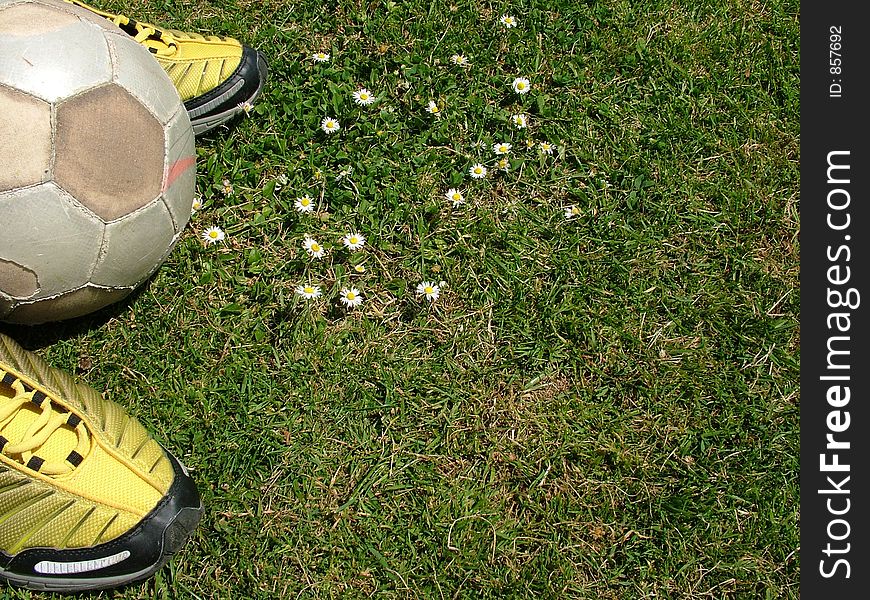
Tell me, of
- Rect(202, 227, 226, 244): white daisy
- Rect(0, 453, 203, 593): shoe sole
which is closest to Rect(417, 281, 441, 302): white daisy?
Rect(202, 227, 226, 244): white daisy

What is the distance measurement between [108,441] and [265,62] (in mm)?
1821

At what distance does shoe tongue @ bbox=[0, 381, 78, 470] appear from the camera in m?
2.78

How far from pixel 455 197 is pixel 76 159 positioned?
62.9 inches

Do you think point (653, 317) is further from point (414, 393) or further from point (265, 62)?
point (265, 62)

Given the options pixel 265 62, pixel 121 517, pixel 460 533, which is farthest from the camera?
pixel 265 62

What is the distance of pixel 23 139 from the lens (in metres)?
2.50

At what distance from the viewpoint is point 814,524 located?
3320 millimetres

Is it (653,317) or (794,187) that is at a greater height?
(794,187)

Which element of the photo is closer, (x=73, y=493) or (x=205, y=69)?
(x=73, y=493)

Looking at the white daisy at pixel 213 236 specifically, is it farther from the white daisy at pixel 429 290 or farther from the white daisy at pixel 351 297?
the white daisy at pixel 429 290

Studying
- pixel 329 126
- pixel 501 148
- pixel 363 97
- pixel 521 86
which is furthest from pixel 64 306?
pixel 521 86

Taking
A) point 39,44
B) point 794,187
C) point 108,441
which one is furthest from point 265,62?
point 794,187

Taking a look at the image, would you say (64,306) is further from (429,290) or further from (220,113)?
(429,290)

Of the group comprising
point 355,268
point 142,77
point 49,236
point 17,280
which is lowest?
point 355,268
